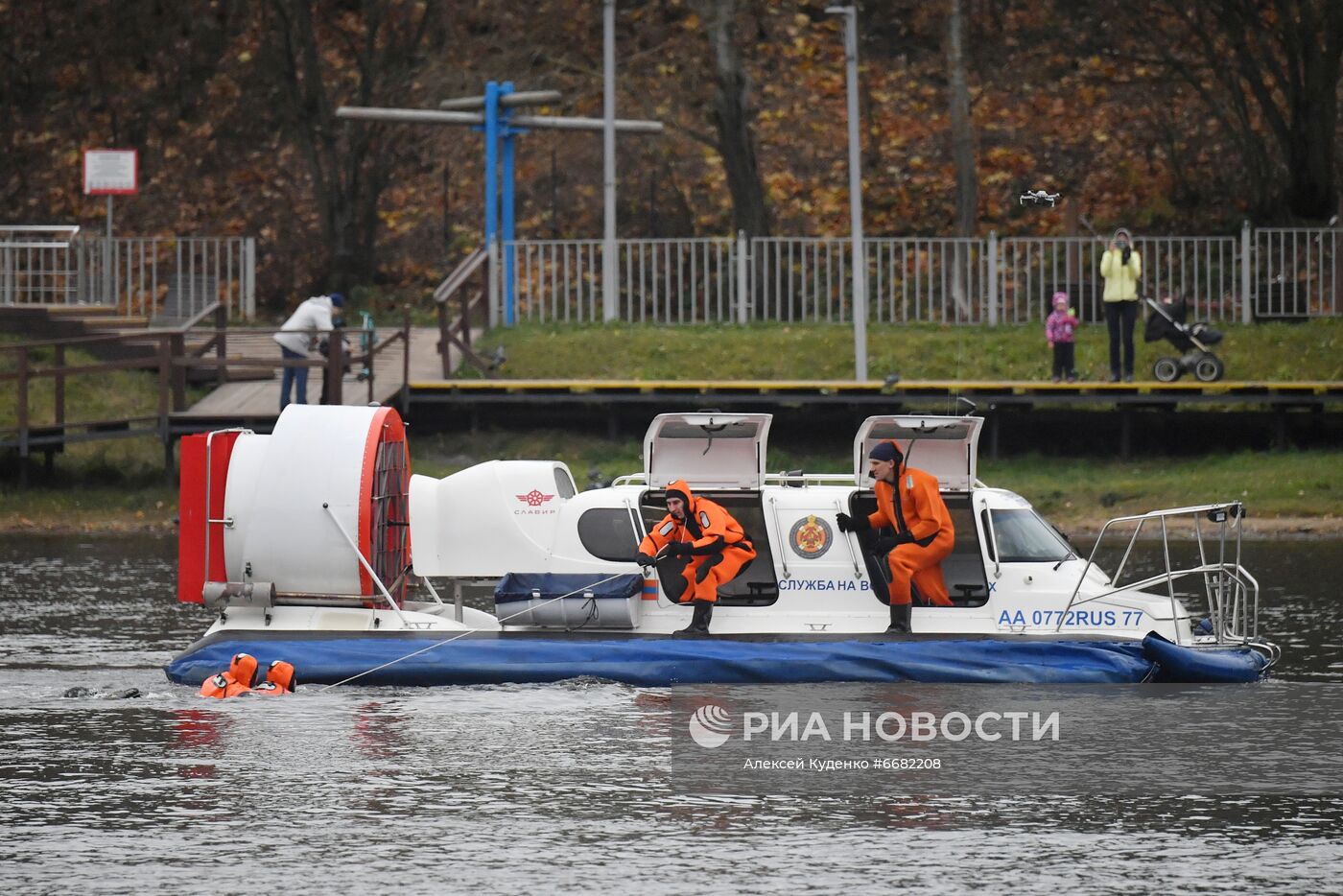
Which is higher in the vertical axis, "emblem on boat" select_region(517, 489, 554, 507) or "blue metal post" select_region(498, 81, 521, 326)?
"blue metal post" select_region(498, 81, 521, 326)

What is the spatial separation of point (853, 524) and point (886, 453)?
0.63 m

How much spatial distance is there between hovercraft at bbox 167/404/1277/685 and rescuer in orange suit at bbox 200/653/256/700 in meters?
0.18

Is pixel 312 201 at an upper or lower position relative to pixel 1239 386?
upper

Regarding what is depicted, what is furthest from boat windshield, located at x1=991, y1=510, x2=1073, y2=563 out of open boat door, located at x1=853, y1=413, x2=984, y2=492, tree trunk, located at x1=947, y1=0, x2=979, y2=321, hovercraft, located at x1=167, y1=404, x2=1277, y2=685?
tree trunk, located at x1=947, y1=0, x2=979, y2=321

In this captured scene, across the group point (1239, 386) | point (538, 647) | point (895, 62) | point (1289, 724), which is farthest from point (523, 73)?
point (1289, 724)

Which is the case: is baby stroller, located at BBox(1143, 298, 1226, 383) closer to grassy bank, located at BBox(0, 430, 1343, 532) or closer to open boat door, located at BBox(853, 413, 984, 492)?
grassy bank, located at BBox(0, 430, 1343, 532)

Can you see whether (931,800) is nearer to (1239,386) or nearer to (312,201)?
(1239,386)

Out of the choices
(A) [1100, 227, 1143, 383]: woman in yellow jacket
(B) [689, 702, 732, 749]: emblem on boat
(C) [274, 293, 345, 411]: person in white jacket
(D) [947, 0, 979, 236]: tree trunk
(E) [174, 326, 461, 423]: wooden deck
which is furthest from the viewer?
(D) [947, 0, 979, 236]: tree trunk

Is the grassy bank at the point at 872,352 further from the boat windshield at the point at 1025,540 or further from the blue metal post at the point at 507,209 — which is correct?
the boat windshield at the point at 1025,540

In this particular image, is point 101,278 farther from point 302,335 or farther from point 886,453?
point 886,453

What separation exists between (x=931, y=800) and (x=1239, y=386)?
16.2 metres

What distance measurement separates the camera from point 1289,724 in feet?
45.6

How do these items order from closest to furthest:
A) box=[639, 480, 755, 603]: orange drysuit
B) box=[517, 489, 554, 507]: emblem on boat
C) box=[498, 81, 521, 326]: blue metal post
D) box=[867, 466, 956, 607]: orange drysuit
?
box=[867, 466, 956, 607]: orange drysuit, box=[639, 480, 755, 603]: orange drysuit, box=[517, 489, 554, 507]: emblem on boat, box=[498, 81, 521, 326]: blue metal post

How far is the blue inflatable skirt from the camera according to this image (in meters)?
15.1
